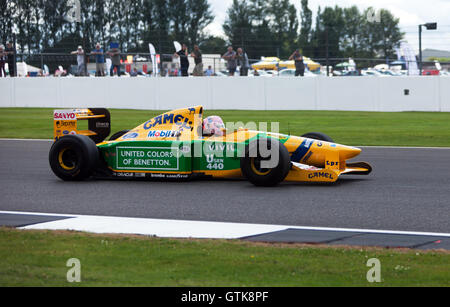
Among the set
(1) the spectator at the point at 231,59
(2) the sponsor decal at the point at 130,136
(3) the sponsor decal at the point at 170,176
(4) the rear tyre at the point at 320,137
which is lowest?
(3) the sponsor decal at the point at 170,176

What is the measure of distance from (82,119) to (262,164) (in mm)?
3289

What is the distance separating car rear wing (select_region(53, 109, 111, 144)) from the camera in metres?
11.3

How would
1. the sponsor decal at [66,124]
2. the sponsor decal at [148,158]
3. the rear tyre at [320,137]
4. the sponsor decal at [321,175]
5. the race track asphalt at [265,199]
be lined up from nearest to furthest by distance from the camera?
the race track asphalt at [265,199] → the sponsor decal at [321,175] → the sponsor decal at [148,158] → the rear tyre at [320,137] → the sponsor decal at [66,124]

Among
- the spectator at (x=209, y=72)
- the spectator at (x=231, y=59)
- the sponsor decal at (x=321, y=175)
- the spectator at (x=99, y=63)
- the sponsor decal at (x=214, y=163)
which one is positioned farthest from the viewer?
the spectator at (x=209, y=72)

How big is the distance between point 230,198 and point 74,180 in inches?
108

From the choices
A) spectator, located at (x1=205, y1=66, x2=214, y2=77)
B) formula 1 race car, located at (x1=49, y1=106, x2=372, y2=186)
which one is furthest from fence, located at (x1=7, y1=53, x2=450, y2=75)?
formula 1 race car, located at (x1=49, y1=106, x2=372, y2=186)

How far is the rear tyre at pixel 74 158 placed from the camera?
10.2 metres

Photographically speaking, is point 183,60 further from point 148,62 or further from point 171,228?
point 171,228

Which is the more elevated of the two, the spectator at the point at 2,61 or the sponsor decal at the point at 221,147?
the spectator at the point at 2,61

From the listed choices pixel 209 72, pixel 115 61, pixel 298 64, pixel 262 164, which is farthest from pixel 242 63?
pixel 262 164

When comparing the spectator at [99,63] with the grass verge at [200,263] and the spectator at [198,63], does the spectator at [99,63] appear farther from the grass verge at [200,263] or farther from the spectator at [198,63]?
the grass verge at [200,263]

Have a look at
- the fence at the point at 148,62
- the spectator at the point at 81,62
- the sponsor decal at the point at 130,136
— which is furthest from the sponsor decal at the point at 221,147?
the spectator at the point at 81,62

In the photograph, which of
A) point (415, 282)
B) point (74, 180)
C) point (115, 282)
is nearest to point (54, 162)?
point (74, 180)

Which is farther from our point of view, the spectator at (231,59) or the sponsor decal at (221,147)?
the spectator at (231,59)
